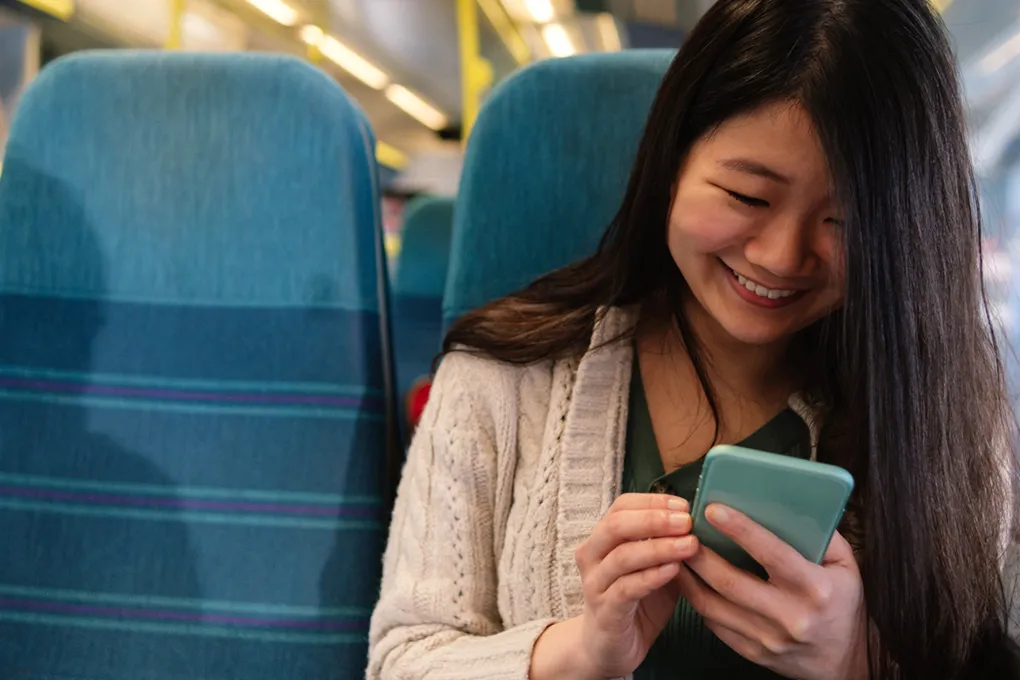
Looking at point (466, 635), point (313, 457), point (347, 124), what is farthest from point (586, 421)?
point (347, 124)

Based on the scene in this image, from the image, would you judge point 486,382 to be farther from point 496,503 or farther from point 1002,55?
point 1002,55

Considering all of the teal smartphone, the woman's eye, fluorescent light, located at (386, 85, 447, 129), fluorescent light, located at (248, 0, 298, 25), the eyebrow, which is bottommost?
the teal smartphone

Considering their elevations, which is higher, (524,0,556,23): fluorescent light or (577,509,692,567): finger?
(524,0,556,23): fluorescent light

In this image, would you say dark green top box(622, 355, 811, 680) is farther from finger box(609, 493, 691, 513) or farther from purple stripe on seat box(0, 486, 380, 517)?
purple stripe on seat box(0, 486, 380, 517)

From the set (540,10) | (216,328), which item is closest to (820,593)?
(216,328)

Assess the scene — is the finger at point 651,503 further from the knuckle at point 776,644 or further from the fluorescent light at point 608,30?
the fluorescent light at point 608,30

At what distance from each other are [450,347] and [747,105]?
0.39m

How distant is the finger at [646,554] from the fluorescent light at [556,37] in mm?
2352

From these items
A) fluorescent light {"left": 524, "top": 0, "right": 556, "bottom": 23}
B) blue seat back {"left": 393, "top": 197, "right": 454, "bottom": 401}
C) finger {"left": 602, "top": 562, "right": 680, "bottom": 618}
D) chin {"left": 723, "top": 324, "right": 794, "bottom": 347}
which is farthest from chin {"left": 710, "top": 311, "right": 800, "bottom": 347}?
fluorescent light {"left": 524, "top": 0, "right": 556, "bottom": 23}

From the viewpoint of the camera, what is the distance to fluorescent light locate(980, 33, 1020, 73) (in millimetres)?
1886

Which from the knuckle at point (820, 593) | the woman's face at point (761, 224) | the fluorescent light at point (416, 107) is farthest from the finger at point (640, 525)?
the fluorescent light at point (416, 107)

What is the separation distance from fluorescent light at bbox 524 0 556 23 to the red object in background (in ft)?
4.63

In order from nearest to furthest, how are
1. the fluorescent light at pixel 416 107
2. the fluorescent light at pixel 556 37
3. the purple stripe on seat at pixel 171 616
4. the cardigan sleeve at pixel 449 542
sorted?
the cardigan sleeve at pixel 449 542 → the purple stripe on seat at pixel 171 616 → the fluorescent light at pixel 556 37 → the fluorescent light at pixel 416 107

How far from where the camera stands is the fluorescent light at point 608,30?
235cm
